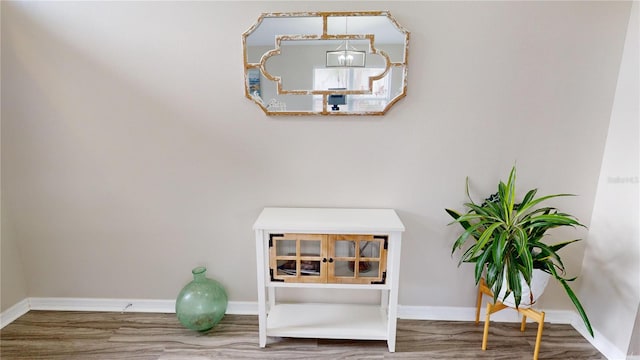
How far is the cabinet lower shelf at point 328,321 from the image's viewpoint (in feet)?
5.71

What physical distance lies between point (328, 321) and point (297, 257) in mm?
482

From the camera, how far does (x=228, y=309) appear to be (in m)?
2.06

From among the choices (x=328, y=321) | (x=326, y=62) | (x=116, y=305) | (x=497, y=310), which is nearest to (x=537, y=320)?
(x=497, y=310)

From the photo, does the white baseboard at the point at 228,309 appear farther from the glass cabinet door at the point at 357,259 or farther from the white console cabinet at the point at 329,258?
the glass cabinet door at the point at 357,259

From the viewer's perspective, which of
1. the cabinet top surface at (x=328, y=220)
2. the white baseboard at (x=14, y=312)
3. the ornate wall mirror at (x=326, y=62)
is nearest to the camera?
the cabinet top surface at (x=328, y=220)

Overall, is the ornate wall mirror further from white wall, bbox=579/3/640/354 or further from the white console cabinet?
white wall, bbox=579/3/640/354

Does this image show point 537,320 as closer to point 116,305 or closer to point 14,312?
point 116,305

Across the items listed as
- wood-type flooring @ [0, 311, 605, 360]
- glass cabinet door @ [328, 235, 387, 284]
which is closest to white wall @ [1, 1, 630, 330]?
wood-type flooring @ [0, 311, 605, 360]

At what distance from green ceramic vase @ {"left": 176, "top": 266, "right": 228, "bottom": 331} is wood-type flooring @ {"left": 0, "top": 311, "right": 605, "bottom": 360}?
0.28 ft

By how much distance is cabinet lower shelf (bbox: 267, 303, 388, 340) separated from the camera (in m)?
1.74

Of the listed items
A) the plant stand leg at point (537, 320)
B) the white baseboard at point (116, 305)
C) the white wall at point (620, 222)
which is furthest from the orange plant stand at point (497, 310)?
the white baseboard at point (116, 305)

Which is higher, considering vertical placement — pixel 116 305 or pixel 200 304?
pixel 200 304

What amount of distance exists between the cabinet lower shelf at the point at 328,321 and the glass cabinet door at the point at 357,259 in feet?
1.00

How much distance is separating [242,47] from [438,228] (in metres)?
1.54
